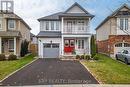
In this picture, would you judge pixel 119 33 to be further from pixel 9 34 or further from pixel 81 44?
pixel 9 34

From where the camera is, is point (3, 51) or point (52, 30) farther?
point (52, 30)

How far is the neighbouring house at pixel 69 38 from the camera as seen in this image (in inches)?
1631

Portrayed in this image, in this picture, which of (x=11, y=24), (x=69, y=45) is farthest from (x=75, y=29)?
(x=11, y=24)

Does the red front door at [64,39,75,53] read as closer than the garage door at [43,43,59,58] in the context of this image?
Yes

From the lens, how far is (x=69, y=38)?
4256 centimetres

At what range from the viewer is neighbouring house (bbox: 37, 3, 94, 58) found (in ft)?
136

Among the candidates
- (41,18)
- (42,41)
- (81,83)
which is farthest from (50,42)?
(81,83)

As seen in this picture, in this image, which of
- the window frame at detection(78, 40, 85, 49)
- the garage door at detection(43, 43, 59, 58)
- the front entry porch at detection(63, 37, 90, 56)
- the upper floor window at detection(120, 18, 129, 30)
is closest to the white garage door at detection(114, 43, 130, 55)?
the upper floor window at detection(120, 18, 129, 30)

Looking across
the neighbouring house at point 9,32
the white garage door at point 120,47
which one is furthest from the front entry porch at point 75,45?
the neighbouring house at point 9,32

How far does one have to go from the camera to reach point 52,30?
4484cm

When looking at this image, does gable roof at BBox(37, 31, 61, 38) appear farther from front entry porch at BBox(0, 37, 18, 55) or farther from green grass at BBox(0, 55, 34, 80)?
green grass at BBox(0, 55, 34, 80)

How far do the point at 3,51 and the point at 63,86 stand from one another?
28108 mm

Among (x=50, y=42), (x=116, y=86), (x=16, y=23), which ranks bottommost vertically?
(x=116, y=86)

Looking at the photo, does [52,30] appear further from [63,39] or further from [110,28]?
[110,28]
